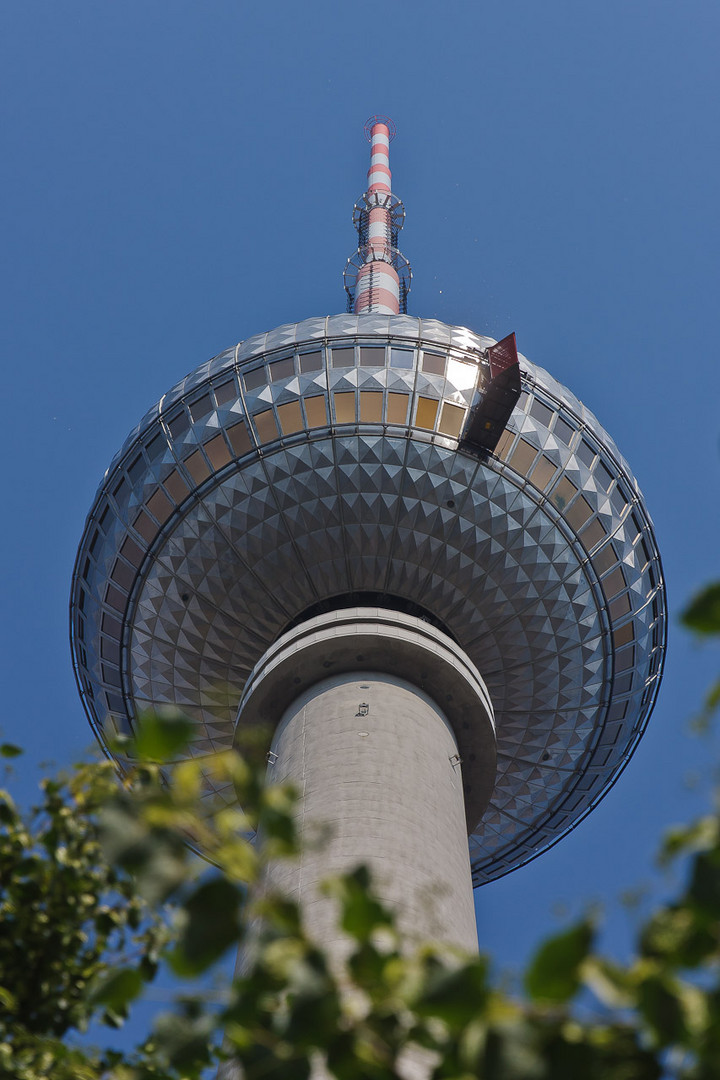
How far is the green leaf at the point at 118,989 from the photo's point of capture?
295 centimetres

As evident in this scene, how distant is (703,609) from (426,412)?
20.1 m

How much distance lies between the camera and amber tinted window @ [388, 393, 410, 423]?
22484mm

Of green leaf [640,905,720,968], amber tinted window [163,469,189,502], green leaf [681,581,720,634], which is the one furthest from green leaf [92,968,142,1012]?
amber tinted window [163,469,189,502]

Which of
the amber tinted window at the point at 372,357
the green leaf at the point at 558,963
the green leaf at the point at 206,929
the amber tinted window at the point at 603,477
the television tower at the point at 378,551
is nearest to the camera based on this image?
the green leaf at the point at 558,963

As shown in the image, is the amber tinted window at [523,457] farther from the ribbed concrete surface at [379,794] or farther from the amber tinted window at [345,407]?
the ribbed concrete surface at [379,794]

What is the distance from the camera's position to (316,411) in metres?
22.6

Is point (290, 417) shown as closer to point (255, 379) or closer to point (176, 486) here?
point (255, 379)

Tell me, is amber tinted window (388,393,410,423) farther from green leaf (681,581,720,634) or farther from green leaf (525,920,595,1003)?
green leaf (525,920,595,1003)

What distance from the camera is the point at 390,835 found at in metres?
16.6

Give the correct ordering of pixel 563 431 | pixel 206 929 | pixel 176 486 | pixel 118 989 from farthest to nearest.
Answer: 1. pixel 563 431
2. pixel 176 486
3. pixel 118 989
4. pixel 206 929

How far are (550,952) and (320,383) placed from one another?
21.1 meters

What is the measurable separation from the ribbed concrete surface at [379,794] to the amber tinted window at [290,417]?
222 inches

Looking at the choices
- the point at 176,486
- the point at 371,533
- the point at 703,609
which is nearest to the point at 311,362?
the point at 176,486

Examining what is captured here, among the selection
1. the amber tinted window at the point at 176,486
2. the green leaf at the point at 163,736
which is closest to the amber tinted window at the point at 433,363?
the amber tinted window at the point at 176,486
